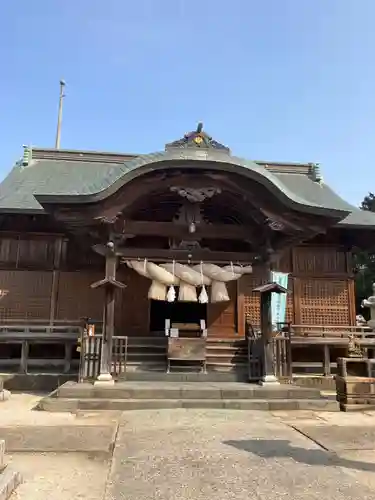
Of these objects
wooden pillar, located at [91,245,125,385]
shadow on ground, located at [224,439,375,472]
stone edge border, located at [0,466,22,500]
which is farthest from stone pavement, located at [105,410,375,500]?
wooden pillar, located at [91,245,125,385]

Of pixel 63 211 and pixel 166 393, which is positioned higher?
pixel 63 211

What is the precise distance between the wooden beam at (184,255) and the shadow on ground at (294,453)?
16.5 ft

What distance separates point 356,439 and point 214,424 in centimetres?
201

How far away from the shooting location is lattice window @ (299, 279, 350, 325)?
12328 mm

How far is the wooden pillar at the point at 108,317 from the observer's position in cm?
863

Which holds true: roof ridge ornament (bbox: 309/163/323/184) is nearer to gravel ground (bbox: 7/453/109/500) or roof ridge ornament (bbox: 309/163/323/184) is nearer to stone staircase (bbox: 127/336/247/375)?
stone staircase (bbox: 127/336/247/375)

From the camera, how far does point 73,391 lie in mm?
7953

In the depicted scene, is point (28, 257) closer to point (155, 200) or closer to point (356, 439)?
point (155, 200)

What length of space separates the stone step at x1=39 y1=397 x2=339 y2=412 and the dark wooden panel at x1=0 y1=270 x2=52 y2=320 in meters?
4.44

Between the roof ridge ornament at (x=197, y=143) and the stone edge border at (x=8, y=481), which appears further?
the roof ridge ornament at (x=197, y=143)

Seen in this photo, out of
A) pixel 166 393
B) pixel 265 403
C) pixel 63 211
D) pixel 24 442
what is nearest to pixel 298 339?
pixel 265 403

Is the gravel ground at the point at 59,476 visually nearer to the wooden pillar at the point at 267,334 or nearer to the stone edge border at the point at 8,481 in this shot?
the stone edge border at the point at 8,481

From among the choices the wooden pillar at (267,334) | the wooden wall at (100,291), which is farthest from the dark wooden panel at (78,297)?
the wooden pillar at (267,334)

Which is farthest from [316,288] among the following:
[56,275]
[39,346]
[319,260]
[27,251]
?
[27,251]
